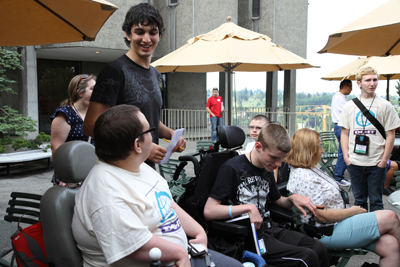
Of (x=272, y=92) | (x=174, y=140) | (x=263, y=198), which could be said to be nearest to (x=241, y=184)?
(x=263, y=198)

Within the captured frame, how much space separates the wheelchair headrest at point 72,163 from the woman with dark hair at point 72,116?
1201mm

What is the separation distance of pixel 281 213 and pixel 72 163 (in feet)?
5.81

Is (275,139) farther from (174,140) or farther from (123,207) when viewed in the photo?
(123,207)

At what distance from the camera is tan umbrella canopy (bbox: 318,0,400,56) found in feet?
12.2

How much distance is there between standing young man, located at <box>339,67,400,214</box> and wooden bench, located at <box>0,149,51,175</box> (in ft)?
21.7

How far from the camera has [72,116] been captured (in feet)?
10.3

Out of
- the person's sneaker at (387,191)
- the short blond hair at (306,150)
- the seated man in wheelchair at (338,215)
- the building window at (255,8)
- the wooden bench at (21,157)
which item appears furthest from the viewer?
the building window at (255,8)

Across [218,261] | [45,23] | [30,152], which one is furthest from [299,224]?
[30,152]

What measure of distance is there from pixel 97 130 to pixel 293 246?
163 cm

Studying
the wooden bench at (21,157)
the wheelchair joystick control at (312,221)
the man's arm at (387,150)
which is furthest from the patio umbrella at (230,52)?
the wooden bench at (21,157)

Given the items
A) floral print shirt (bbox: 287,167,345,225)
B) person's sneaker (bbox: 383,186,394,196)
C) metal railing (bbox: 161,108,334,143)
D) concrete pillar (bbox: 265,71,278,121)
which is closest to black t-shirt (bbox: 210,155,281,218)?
floral print shirt (bbox: 287,167,345,225)

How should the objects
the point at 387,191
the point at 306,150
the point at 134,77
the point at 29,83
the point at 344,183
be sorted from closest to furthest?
the point at 134,77 → the point at 306,150 → the point at 387,191 → the point at 344,183 → the point at 29,83

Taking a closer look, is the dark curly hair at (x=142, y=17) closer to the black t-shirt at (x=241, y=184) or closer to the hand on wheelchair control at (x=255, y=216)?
the black t-shirt at (x=241, y=184)

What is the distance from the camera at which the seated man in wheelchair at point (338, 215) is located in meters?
2.72
